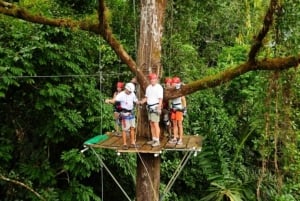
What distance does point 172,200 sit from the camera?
782cm

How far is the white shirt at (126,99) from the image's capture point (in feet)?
15.8

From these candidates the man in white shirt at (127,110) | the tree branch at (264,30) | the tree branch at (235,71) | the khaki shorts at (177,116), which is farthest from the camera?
the khaki shorts at (177,116)

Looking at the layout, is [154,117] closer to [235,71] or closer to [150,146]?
[150,146]

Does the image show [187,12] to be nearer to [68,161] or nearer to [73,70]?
[73,70]

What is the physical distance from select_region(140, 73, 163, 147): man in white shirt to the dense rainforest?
44 cm

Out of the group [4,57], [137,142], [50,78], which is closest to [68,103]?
[50,78]

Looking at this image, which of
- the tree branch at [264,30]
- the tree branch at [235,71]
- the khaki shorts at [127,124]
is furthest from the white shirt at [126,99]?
the tree branch at [264,30]

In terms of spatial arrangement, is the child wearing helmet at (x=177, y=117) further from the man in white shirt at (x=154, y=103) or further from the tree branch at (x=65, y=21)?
the tree branch at (x=65, y=21)

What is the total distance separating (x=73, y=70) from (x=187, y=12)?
2.95m

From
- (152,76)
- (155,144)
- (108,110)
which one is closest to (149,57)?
(152,76)

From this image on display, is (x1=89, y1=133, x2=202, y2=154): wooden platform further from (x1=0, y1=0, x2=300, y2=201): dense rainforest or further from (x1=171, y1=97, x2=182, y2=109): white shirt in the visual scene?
(x1=0, y1=0, x2=300, y2=201): dense rainforest

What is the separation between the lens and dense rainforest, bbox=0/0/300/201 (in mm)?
4691

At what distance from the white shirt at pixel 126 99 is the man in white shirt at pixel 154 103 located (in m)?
0.13

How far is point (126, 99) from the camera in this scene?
4.81m
